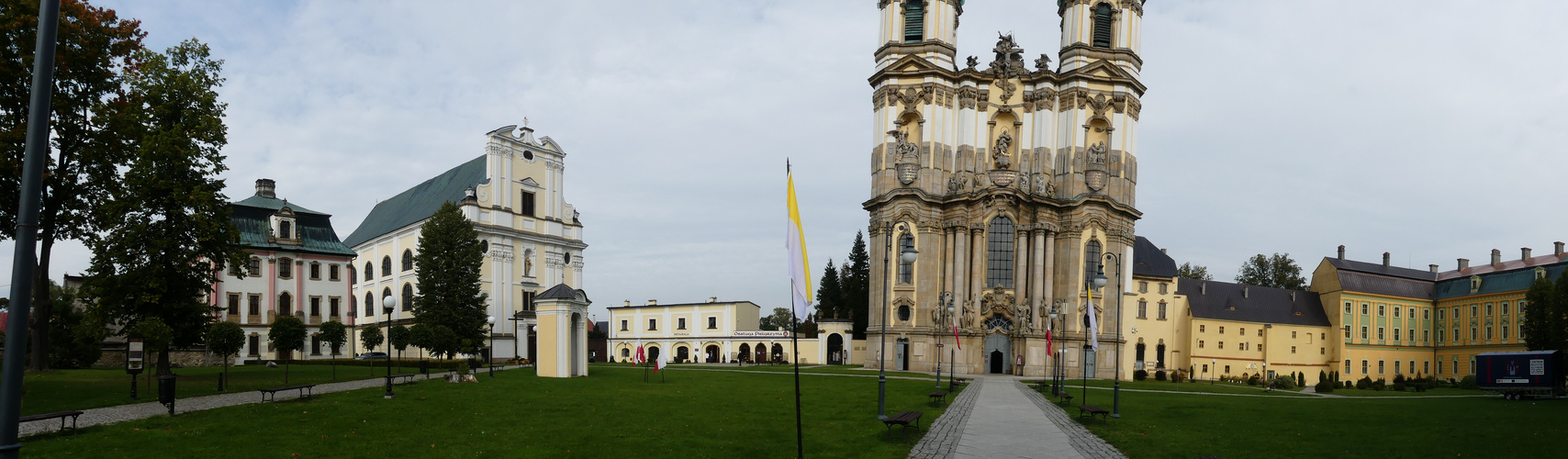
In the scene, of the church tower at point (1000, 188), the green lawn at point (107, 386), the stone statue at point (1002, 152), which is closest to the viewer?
the green lawn at point (107, 386)

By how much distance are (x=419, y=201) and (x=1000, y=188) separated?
50677mm

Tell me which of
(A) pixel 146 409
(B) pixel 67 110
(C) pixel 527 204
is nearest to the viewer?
(A) pixel 146 409

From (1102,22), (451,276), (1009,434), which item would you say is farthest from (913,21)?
(1009,434)

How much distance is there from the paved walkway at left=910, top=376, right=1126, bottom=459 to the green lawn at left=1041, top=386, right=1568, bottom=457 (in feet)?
2.43

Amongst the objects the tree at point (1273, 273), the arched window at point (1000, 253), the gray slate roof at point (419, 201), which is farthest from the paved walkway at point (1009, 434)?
the tree at point (1273, 273)

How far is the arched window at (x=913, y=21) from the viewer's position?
62531 millimetres

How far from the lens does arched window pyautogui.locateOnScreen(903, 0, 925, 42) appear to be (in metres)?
62.5

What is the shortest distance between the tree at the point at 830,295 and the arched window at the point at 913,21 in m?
37.3

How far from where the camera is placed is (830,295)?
95.4m

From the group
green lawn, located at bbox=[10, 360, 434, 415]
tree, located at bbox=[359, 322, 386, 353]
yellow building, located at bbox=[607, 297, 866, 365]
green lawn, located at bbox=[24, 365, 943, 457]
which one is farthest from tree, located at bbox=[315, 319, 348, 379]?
yellow building, located at bbox=[607, 297, 866, 365]

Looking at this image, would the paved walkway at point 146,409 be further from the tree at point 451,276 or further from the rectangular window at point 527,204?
the rectangular window at point 527,204

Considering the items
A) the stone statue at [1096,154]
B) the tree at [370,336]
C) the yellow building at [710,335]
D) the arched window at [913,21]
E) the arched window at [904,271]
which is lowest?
the yellow building at [710,335]

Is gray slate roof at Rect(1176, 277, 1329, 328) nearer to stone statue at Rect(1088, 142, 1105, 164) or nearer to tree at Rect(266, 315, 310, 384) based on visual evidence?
stone statue at Rect(1088, 142, 1105, 164)

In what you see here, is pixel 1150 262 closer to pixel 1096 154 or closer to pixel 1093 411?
pixel 1096 154
